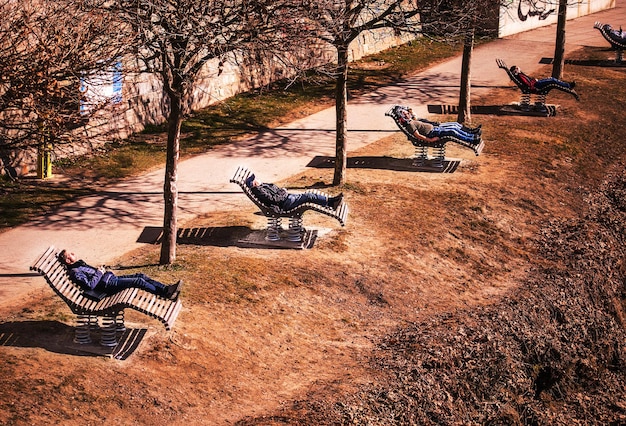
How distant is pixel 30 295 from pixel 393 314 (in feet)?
16.2

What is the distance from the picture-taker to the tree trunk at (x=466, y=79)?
22.1 metres

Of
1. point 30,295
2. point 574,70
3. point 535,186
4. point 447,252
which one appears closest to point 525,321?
point 447,252

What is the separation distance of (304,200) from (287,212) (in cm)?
34

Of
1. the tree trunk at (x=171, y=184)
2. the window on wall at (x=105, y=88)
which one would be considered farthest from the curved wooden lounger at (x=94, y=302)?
the window on wall at (x=105, y=88)

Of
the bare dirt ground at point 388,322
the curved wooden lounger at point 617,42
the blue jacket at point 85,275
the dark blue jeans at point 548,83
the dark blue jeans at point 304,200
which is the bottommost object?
the bare dirt ground at point 388,322

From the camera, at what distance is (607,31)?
32.1 meters

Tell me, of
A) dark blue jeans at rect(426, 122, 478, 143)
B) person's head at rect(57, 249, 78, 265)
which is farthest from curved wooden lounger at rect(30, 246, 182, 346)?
dark blue jeans at rect(426, 122, 478, 143)

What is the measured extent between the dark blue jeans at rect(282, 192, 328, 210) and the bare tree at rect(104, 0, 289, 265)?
1916mm

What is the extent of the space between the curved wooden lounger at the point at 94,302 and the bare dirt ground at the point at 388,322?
415 millimetres

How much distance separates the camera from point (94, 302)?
40.4ft

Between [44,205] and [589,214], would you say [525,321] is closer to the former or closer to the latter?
[589,214]

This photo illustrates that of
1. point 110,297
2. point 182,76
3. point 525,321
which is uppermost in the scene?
point 182,76

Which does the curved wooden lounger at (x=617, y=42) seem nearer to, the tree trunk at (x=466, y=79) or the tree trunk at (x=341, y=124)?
the tree trunk at (x=466, y=79)

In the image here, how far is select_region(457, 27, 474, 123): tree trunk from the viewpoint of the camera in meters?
22.1
